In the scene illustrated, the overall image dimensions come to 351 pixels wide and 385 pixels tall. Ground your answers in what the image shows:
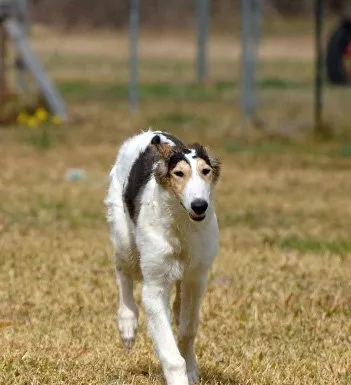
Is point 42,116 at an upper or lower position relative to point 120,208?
lower

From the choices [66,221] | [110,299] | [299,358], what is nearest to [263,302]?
[110,299]

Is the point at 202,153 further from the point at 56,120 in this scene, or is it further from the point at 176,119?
the point at 176,119

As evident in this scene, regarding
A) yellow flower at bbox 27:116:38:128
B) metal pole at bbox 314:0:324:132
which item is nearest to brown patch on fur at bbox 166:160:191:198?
metal pole at bbox 314:0:324:132

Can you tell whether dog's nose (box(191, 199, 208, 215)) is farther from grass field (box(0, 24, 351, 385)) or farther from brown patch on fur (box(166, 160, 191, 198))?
grass field (box(0, 24, 351, 385))

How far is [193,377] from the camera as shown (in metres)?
6.40

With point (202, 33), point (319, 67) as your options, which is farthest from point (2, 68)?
point (202, 33)

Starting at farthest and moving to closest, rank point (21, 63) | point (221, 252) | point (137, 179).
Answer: point (21, 63), point (221, 252), point (137, 179)

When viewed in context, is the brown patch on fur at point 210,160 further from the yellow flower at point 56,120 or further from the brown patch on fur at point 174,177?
the yellow flower at point 56,120

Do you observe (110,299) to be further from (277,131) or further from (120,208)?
(277,131)

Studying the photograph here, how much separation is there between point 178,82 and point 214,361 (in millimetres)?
22383

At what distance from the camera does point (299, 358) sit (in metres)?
6.95

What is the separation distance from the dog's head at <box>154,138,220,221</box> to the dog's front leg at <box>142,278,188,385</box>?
46 centimetres

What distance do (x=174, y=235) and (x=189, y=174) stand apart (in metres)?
0.37

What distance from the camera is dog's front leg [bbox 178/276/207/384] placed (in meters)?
6.30
